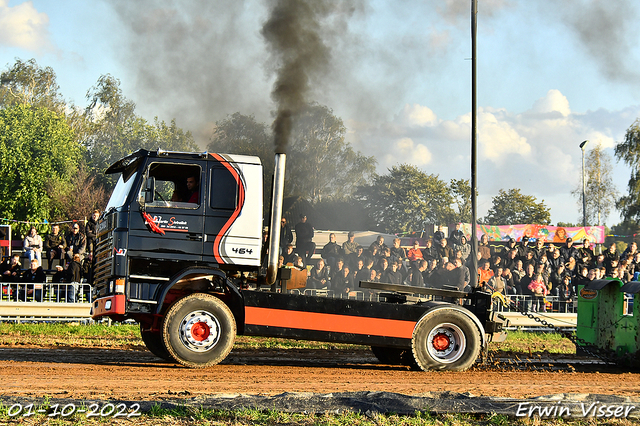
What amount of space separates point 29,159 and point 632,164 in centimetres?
4622

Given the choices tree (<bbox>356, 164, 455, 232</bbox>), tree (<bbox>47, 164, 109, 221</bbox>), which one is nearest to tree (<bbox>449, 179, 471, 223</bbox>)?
tree (<bbox>356, 164, 455, 232</bbox>)

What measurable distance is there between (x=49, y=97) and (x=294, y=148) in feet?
103

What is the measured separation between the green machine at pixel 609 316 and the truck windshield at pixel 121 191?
7.42m

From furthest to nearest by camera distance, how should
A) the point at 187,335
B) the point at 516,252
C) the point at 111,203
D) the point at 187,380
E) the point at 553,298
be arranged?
1. the point at 516,252
2. the point at 553,298
3. the point at 111,203
4. the point at 187,335
5. the point at 187,380

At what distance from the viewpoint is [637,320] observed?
30.4 feet

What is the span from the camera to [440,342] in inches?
360

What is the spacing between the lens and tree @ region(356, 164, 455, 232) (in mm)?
53688

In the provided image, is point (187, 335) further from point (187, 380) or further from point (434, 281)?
point (434, 281)

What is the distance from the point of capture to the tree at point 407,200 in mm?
53688

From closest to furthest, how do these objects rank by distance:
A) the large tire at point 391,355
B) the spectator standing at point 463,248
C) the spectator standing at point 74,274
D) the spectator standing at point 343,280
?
the large tire at point 391,355
the spectator standing at point 343,280
the spectator standing at point 74,274
the spectator standing at point 463,248

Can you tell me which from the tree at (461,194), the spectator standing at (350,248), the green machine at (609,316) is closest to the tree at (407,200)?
the tree at (461,194)

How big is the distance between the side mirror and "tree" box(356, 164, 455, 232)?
43.1 metres

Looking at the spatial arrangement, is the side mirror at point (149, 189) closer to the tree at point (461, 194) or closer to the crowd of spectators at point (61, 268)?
the crowd of spectators at point (61, 268)

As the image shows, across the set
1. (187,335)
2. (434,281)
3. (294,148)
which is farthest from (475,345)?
(294,148)
